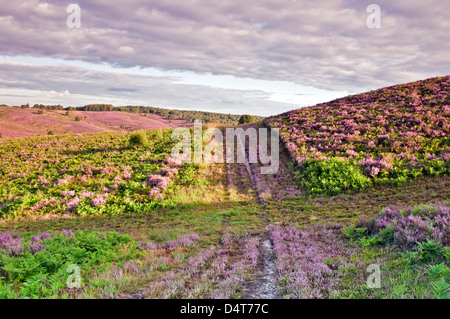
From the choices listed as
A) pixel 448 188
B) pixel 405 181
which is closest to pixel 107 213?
pixel 405 181

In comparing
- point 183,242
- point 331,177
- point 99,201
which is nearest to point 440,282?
point 183,242

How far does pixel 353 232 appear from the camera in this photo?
384 inches

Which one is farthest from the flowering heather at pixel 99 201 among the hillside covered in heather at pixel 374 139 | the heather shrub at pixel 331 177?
the hillside covered in heather at pixel 374 139

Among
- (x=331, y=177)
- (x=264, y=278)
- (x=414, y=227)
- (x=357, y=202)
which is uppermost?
(x=331, y=177)

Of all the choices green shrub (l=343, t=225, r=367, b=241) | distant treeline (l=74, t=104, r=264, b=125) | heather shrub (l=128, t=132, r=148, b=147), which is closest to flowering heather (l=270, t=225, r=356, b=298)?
green shrub (l=343, t=225, r=367, b=241)

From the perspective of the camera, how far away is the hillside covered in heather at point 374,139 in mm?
17844

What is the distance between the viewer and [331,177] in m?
18.6

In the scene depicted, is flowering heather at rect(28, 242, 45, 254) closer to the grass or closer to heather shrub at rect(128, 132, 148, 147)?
the grass

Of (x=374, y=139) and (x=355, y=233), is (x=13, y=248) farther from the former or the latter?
(x=374, y=139)

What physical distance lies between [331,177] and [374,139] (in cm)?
939

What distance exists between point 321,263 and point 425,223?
370 cm

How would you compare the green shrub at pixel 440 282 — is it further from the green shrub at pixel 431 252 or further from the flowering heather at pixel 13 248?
the flowering heather at pixel 13 248

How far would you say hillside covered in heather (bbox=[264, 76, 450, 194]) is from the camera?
17.8m
